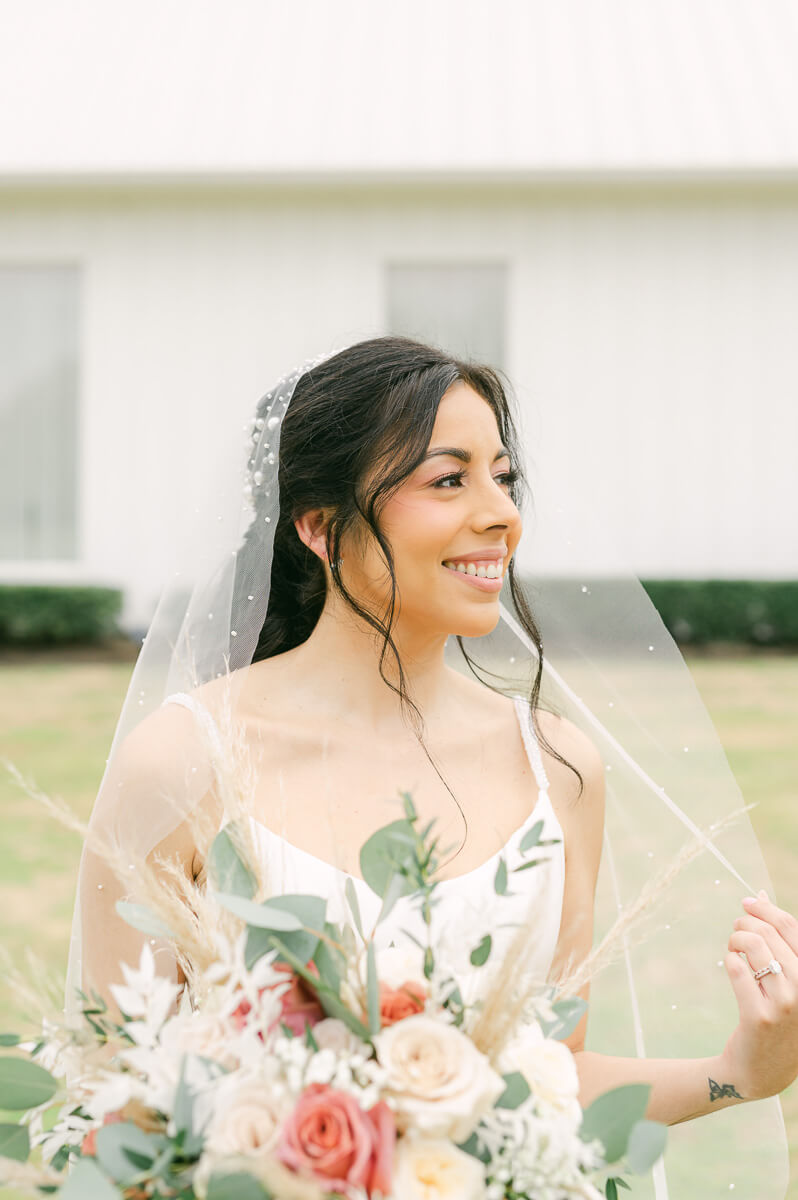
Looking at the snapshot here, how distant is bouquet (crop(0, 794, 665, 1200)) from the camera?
4.19 feet

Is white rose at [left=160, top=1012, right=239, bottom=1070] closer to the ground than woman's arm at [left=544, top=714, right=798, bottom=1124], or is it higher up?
higher up

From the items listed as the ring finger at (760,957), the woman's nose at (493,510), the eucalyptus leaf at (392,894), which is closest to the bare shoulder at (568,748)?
the woman's nose at (493,510)

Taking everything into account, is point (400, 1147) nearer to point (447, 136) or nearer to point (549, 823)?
point (549, 823)

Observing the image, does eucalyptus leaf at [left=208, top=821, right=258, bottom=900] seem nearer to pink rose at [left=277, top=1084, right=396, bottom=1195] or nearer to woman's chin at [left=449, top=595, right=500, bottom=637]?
pink rose at [left=277, top=1084, right=396, bottom=1195]

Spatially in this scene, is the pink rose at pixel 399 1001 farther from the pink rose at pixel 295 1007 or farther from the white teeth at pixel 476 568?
the white teeth at pixel 476 568

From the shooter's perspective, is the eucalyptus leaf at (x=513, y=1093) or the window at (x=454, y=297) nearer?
the eucalyptus leaf at (x=513, y=1093)

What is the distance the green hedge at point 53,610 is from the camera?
12.4 meters

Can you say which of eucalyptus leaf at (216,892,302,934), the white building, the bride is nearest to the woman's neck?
the bride

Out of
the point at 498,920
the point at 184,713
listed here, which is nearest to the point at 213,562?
the point at 184,713

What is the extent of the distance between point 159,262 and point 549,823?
12.2m

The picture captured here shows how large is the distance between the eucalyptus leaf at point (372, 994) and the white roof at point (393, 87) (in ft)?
40.1

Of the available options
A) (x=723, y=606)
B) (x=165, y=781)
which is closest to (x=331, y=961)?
(x=165, y=781)

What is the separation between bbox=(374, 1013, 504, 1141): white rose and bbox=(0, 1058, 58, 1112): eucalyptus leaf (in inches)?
18.4

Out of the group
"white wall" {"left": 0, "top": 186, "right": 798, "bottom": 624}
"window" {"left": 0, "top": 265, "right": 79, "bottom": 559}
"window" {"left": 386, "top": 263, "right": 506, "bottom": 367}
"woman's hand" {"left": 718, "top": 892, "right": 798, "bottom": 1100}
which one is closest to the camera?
"woman's hand" {"left": 718, "top": 892, "right": 798, "bottom": 1100}
